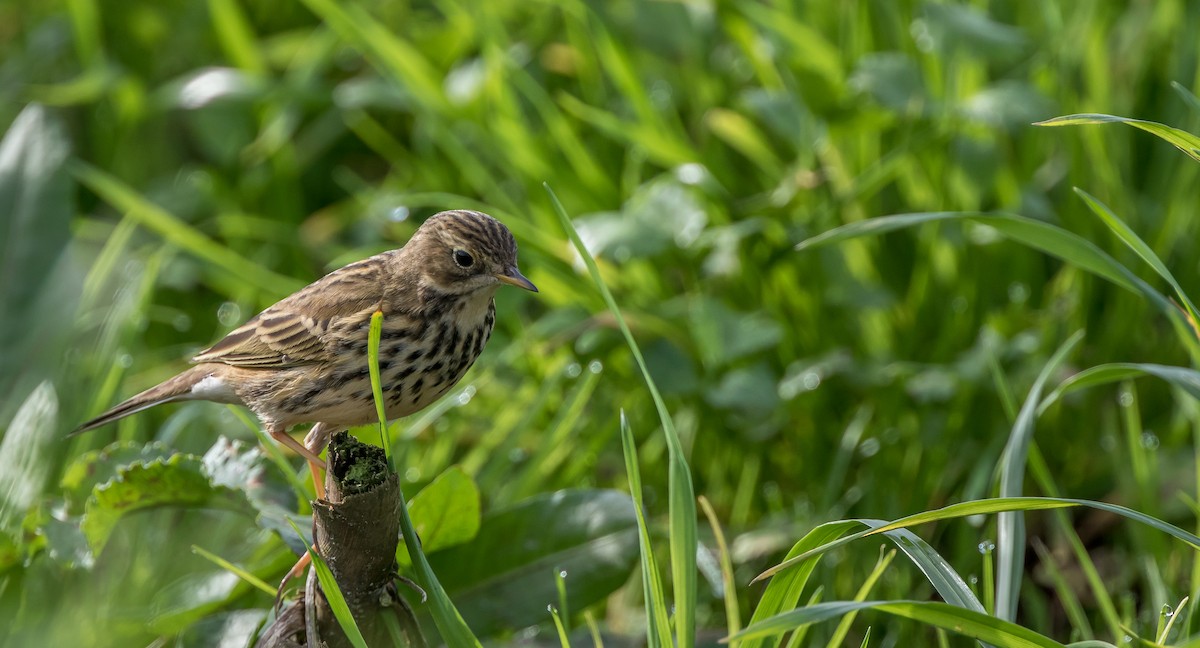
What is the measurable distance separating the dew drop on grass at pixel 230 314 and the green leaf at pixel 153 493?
1.75 m

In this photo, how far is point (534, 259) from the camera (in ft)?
14.0

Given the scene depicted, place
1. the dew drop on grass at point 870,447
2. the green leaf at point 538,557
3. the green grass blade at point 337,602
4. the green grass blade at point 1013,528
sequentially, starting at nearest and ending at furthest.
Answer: the green grass blade at point 337,602 → the green grass blade at point 1013,528 → the green leaf at point 538,557 → the dew drop on grass at point 870,447

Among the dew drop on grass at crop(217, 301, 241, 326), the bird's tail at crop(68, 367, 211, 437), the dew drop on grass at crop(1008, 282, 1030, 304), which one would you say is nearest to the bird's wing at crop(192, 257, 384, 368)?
the bird's tail at crop(68, 367, 211, 437)

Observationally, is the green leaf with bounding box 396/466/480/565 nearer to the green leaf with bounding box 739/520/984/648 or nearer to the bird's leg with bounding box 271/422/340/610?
the bird's leg with bounding box 271/422/340/610

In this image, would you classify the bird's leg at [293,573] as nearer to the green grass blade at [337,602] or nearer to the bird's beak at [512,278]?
the green grass blade at [337,602]

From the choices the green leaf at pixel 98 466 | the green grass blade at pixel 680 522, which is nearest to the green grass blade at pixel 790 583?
the green grass blade at pixel 680 522

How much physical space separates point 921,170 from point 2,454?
2.91m

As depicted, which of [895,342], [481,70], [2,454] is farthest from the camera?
[481,70]

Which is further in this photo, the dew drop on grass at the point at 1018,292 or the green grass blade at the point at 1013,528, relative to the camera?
the dew drop on grass at the point at 1018,292

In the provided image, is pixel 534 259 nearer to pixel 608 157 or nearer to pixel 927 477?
pixel 608 157

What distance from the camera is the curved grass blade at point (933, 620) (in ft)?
6.91

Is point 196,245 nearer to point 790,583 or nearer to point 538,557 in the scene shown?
point 538,557

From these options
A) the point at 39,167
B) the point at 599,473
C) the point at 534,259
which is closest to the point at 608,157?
the point at 534,259

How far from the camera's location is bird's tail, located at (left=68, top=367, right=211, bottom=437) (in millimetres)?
3324
